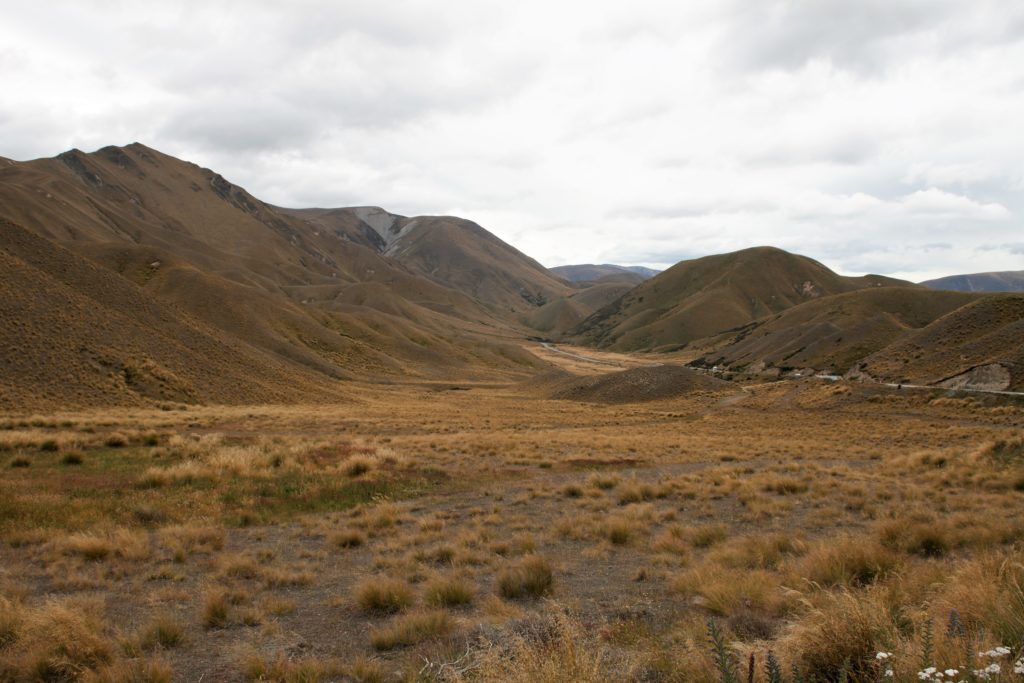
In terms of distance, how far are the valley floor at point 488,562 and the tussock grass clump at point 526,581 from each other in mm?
32

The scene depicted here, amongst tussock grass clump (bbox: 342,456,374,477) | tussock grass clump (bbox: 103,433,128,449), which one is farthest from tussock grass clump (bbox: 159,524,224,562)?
tussock grass clump (bbox: 103,433,128,449)

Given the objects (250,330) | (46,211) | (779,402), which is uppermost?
(46,211)

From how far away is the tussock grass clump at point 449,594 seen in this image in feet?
25.1

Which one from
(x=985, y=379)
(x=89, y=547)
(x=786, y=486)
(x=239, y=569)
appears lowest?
(x=786, y=486)

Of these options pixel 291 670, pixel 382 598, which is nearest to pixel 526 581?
pixel 382 598

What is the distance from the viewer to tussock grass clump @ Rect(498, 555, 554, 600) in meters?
8.02

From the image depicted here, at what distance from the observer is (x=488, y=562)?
9.59 m

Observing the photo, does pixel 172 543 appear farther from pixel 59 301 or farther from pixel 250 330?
pixel 250 330

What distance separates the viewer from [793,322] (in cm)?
12800

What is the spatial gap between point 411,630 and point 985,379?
5121 centimetres

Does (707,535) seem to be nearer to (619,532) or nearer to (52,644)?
(619,532)

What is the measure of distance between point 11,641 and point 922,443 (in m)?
33.4

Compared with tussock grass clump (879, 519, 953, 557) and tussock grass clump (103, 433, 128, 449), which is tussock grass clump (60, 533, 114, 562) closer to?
tussock grass clump (879, 519, 953, 557)

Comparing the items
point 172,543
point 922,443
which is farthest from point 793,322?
point 172,543
